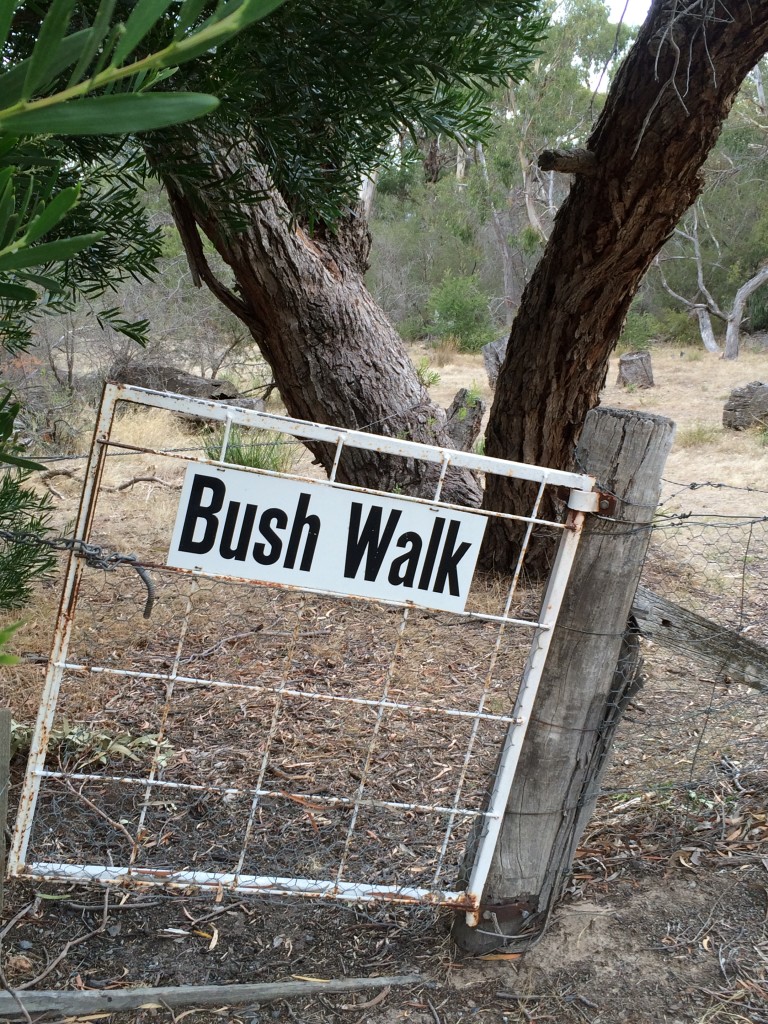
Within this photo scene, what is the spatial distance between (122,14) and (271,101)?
1.29 ft

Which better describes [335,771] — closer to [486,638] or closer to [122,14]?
[486,638]

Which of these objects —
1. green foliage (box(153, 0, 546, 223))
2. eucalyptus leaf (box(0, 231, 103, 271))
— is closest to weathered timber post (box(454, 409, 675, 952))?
green foliage (box(153, 0, 546, 223))

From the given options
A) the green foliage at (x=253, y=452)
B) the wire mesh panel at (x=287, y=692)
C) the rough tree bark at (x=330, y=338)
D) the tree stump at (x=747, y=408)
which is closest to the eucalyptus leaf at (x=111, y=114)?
the wire mesh panel at (x=287, y=692)

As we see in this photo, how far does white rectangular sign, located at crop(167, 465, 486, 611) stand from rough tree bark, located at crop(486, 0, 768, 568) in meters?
2.38

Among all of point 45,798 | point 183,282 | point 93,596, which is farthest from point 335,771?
point 183,282

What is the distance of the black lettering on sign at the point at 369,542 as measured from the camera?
1.77 meters

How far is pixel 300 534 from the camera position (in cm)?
175

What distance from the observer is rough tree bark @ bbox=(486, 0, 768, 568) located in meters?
3.33

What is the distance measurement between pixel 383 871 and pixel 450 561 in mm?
1078

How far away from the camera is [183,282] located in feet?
37.7

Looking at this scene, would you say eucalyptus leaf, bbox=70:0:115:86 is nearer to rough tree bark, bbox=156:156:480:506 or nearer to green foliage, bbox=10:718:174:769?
green foliage, bbox=10:718:174:769

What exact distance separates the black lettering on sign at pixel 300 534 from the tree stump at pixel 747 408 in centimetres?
934

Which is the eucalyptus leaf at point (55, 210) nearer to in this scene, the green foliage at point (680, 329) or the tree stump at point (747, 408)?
the tree stump at point (747, 408)

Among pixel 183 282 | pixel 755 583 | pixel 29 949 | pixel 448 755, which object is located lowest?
pixel 29 949
